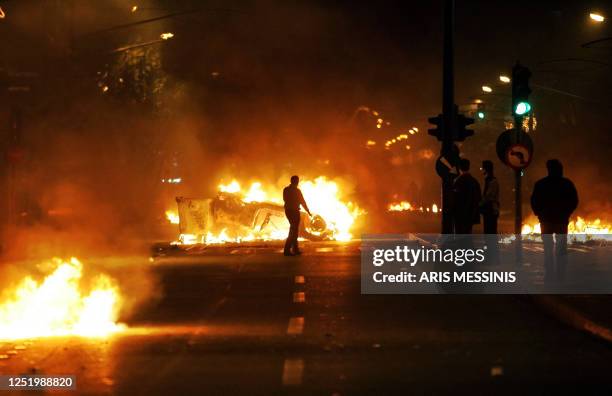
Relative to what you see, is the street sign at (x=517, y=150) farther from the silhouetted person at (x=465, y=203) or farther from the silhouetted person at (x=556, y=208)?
the silhouetted person at (x=556, y=208)

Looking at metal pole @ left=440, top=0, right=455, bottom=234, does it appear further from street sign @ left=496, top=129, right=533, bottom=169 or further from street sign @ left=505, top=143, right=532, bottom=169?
street sign @ left=505, top=143, right=532, bottom=169

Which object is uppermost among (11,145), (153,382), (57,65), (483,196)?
(57,65)

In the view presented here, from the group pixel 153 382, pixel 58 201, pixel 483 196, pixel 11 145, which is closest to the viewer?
pixel 153 382

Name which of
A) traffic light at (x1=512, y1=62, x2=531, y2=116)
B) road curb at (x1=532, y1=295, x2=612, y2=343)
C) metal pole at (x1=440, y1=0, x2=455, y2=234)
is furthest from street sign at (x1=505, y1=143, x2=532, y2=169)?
road curb at (x1=532, y1=295, x2=612, y2=343)

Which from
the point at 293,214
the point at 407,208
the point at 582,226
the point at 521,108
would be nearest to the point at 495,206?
the point at 521,108

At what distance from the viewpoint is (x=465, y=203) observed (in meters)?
18.3

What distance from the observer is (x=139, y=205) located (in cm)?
5081

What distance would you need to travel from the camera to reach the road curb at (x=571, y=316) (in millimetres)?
10641

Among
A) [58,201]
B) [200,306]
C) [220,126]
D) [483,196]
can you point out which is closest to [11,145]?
[58,201]

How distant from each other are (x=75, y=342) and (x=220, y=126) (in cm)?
4636

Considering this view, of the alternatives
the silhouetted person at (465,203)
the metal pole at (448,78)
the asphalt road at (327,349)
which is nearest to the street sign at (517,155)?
the silhouetted person at (465,203)

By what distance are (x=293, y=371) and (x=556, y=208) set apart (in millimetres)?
7082

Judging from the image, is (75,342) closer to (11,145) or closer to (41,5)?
(11,145)

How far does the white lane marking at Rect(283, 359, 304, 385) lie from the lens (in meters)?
8.38
